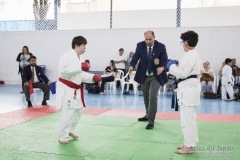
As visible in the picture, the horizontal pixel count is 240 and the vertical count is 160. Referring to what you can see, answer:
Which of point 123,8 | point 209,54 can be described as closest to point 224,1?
point 209,54

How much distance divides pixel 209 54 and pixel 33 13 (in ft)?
25.7

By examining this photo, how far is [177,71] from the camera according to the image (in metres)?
3.73

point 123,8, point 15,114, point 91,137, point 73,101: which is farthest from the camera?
point 123,8

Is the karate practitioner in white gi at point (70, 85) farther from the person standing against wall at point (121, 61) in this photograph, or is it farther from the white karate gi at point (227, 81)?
the person standing against wall at point (121, 61)

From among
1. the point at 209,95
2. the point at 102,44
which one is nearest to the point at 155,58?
the point at 209,95

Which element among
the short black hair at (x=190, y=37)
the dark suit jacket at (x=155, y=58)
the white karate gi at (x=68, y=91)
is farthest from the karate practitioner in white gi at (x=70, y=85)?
the dark suit jacket at (x=155, y=58)

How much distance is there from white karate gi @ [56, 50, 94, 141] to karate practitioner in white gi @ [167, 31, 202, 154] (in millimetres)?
1308

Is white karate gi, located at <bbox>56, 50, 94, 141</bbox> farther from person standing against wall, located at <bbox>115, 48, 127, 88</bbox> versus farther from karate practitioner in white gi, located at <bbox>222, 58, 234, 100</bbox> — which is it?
person standing against wall, located at <bbox>115, 48, 127, 88</bbox>

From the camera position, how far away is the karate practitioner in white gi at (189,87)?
3723 mm

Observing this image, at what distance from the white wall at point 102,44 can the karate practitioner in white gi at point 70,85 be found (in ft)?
28.0

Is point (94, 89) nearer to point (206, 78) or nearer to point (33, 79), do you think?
point (33, 79)

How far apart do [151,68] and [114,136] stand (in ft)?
4.63

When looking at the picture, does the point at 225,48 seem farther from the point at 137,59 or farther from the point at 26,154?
the point at 26,154

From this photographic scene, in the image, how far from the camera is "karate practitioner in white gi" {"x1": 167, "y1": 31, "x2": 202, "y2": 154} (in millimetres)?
3723
